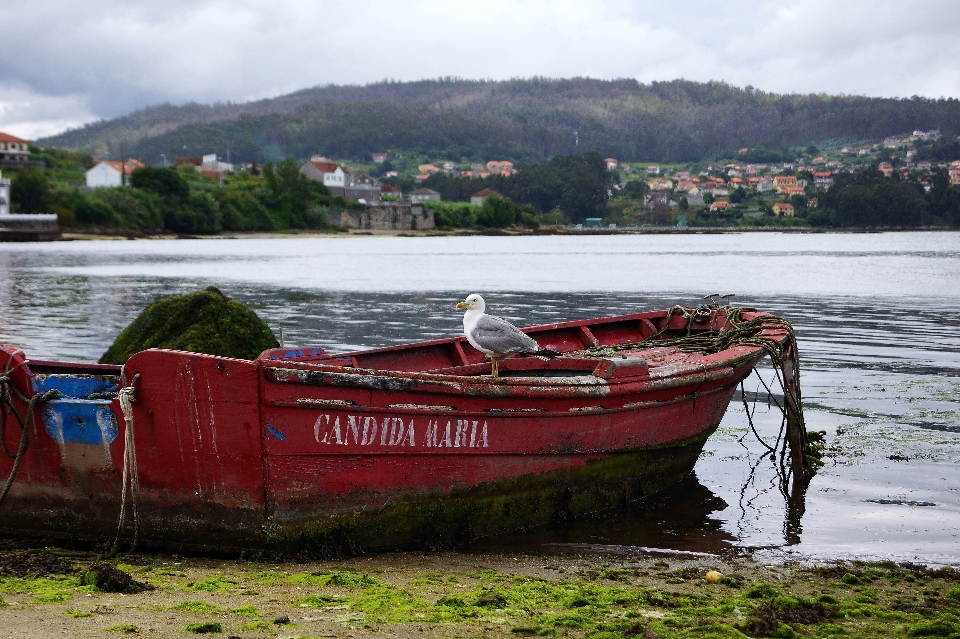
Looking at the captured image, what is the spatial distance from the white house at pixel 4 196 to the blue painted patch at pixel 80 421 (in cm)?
9453

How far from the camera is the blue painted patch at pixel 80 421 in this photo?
6754 mm

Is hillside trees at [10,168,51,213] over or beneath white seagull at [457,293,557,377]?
over

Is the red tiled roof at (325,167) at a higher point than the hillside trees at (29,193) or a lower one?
higher

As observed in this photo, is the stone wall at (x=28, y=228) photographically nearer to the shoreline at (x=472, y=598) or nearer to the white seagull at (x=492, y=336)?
the white seagull at (x=492, y=336)

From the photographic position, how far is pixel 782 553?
775 centimetres

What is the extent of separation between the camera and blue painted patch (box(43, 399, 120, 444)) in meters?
6.75

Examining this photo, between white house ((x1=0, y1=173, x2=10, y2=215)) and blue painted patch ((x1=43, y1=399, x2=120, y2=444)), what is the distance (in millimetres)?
94526

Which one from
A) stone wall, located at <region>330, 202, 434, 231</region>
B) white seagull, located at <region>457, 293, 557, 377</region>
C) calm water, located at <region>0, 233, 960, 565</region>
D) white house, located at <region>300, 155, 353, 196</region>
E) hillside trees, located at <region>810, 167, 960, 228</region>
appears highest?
white house, located at <region>300, 155, 353, 196</region>

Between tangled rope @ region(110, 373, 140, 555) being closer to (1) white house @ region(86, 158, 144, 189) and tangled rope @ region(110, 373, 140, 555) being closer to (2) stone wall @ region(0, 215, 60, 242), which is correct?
(2) stone wall @ region(0, 215, 60, 242)

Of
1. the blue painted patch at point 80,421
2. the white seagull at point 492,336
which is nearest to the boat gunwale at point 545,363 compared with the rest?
the white seagull at point 492,336

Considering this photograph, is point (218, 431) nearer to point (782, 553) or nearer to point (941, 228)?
point (782, 553)

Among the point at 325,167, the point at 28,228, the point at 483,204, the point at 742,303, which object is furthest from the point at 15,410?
the point at 325,167

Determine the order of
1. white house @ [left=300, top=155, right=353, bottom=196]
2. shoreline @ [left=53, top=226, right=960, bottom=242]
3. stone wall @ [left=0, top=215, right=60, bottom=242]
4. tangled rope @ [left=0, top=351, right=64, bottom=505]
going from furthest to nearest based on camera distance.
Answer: white house @ [left=300, top=155, right=353, bottom=196], shoreline @ [left=53, top=226, right=960, bottom=242], stone wall @ [left=0, top=215, right=60, bottom=242], tangled rope @ [left=0, top=351, right=64, bottom=505]

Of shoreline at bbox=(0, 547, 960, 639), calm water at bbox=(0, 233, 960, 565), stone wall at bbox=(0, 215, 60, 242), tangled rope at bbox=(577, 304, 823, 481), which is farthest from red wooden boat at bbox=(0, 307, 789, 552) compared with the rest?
stone wall at bbox=(0, 215, 60, 242)
